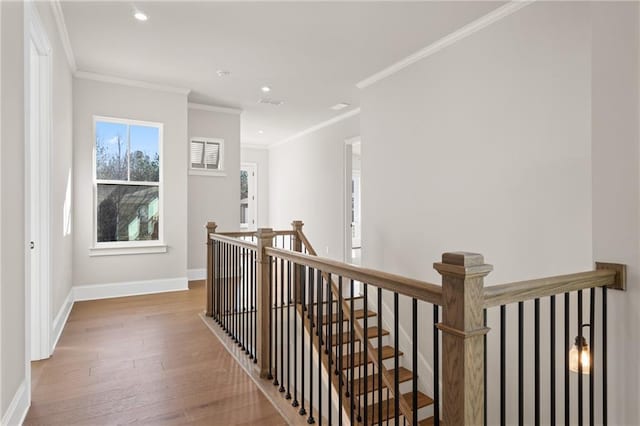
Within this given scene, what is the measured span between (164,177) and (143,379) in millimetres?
3074

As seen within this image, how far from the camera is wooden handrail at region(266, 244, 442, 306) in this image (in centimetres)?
120

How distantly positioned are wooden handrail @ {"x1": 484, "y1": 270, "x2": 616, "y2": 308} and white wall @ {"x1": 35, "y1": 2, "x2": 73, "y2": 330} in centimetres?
324

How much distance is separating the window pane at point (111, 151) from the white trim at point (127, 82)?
52 centimetres

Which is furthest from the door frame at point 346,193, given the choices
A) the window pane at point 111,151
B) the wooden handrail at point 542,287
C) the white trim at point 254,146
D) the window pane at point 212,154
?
the wooden handrail at point 542,287

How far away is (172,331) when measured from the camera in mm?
3414

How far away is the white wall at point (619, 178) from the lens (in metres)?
1.46

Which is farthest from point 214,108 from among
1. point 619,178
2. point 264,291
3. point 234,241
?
point 619,178

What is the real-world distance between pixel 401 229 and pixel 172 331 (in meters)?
2.52

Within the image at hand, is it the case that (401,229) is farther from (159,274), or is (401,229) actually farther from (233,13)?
(159,274)

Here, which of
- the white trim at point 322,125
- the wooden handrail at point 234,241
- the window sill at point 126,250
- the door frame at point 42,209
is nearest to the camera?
the door frame at point 42,209

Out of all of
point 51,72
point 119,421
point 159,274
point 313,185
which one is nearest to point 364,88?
point 313,185

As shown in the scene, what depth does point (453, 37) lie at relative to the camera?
341cm

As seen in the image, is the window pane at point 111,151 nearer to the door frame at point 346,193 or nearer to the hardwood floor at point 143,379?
the hardwood floor at point 143,379

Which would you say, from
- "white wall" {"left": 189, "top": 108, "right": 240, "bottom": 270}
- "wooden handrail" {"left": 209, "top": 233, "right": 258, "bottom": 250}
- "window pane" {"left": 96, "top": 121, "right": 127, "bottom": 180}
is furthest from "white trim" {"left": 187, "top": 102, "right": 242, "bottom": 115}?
"wooden handrail" {"left": 209, "top": 233, "right": 258, "bottom": 250}
